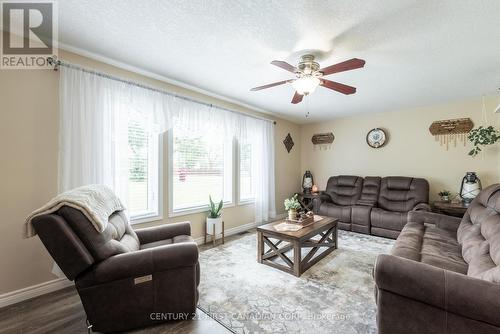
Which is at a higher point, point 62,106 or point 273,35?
point 273,35

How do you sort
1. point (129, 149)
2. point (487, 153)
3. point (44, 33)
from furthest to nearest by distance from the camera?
point (487, 153) → point (129, 149) → point (44, 33)

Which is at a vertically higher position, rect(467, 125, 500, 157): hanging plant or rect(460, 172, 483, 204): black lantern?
rect(467, 125, 500, 157): hanging plant

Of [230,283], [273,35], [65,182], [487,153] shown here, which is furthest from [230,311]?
[487,153]

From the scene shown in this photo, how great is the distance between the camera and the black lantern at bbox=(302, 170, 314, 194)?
539 centimetres

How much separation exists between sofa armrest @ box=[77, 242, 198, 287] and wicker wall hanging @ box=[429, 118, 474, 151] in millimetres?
4710

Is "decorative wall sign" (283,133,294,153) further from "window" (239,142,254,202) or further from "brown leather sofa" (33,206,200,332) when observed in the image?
"brown leather sofa" (33,206,200,332)

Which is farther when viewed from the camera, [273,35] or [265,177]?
[265,177]

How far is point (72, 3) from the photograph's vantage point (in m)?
1.65

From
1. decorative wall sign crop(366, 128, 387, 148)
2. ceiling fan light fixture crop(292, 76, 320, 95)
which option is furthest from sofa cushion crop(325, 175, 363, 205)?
ceiling fan light fixture crop(292, 76, 320, 95)

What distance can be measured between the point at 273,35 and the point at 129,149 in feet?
6.93

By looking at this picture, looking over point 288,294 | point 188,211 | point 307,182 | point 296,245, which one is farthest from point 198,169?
→ point 307,182

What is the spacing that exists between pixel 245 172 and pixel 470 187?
3715mm

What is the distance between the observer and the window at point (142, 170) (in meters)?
2.80

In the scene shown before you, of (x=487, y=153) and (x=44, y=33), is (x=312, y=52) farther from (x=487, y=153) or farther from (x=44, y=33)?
(x=487, y=153)
